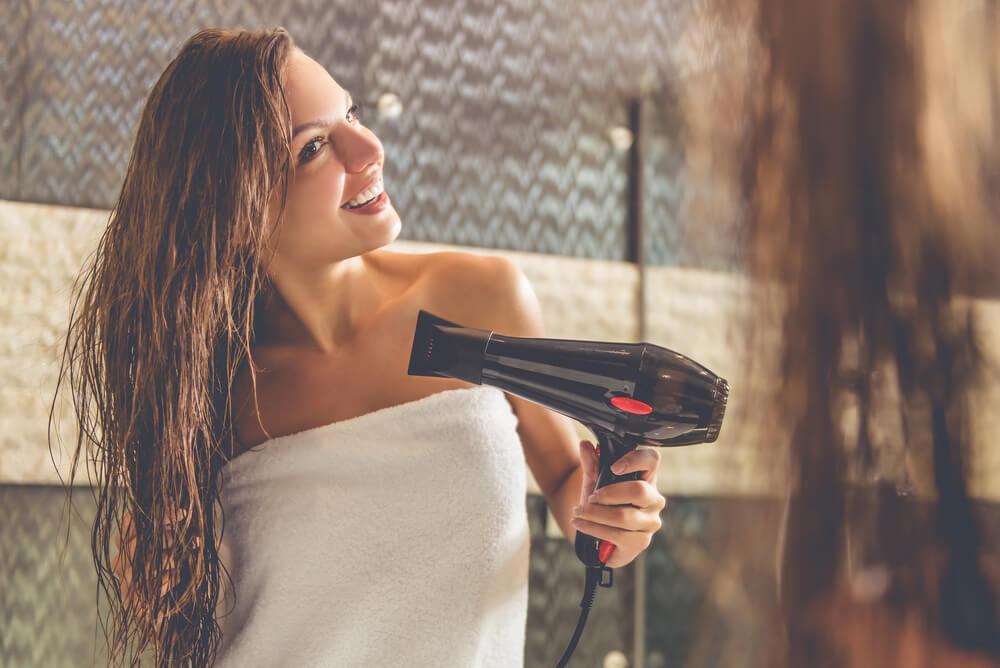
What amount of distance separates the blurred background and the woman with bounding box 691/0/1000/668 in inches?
28.7

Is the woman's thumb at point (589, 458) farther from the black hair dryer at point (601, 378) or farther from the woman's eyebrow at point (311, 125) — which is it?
the woman's eyebrow at point (311, 125)

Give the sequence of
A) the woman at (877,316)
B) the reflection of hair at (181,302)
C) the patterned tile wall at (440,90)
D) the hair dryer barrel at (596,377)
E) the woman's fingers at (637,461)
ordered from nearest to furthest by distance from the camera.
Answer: the woman at (877,316) → the hair dryer barrel at (596,377) → the woman's fingers at (637,461) → the reflection of hair at (181,302) → the patterned tile wall at (440,90)

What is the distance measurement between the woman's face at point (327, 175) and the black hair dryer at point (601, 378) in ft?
0.64

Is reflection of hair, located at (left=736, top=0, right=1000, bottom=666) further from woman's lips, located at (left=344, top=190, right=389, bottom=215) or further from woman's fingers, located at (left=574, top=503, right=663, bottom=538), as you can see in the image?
woman's lips, located at (left=344, top=190, right=389, bottom=215)

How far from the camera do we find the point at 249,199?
2.93ft

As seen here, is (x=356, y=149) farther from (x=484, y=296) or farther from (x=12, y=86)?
(x=12, y=86)

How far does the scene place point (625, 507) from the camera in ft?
2.73

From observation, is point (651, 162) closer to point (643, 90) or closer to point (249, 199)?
→ point (643, 90)

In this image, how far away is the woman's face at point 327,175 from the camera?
3.03 ft

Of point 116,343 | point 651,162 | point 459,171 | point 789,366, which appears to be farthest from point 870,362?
point 651,162

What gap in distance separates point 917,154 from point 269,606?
90cm

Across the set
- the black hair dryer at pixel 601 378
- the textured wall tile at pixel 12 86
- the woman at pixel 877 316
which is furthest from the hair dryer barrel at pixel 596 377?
the textured wall tile at pixel 12 86

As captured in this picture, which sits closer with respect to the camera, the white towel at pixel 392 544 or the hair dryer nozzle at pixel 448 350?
the hair dryer nozzle at pixel 448 350

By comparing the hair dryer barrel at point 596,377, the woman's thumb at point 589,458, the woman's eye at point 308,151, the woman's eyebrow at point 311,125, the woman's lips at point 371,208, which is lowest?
the woman's thumb at point 589,458
